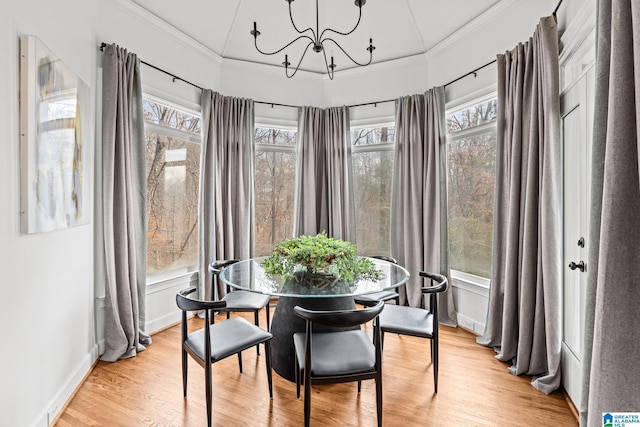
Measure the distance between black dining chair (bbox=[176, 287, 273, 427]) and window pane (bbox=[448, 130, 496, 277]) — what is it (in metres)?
2.40

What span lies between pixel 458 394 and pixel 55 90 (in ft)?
10.4

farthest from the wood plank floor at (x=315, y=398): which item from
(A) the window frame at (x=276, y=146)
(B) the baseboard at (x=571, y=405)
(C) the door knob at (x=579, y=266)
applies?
(A) the window frame at (x=276, y=146)

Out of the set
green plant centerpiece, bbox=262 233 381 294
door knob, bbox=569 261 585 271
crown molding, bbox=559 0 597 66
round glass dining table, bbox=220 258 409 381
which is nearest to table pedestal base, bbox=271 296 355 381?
round glass dining table, bbox=220 258 409 381

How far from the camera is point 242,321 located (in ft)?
8.04

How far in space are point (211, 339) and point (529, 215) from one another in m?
2.38

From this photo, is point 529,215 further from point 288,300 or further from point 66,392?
point 66,392

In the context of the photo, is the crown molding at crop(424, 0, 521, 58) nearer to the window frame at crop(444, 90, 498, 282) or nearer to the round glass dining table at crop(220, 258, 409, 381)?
the window frame at crop(444, 90, 498, 282)

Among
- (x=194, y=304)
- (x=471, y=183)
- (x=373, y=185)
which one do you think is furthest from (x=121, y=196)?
(x=471, y=183)

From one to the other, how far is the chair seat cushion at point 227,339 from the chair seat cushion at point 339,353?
10.8 inches

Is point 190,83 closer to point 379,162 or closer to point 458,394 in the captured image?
point 379,162

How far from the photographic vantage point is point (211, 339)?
2.20m

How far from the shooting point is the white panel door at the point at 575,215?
2.13 metres

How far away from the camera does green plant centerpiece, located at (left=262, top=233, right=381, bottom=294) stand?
7.86 feet

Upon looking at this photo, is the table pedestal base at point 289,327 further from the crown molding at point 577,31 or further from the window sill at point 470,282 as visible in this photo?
the crown molding at point 577,31
